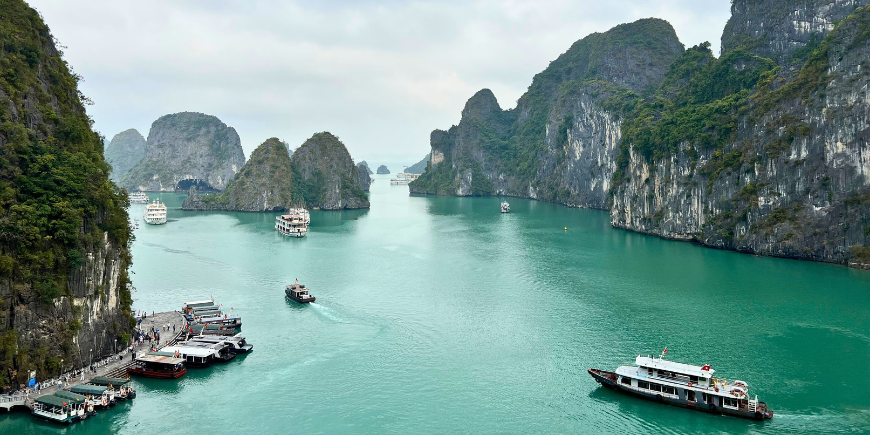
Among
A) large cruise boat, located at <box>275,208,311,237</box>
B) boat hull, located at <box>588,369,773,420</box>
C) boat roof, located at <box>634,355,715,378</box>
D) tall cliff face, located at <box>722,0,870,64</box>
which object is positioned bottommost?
boat hull, located at <box>588,369,773,420</box>

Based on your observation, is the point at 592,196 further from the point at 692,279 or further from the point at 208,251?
the point at 208,251

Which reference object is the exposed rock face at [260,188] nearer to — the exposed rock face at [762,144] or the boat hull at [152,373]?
the exposed rock face at [762,144]

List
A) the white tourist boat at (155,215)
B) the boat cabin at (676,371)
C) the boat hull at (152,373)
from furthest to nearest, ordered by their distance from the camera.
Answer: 1. the white tourist boat at (155,215)
2. the boat hull at (152,373)
3. the boat cabin at (676,371)

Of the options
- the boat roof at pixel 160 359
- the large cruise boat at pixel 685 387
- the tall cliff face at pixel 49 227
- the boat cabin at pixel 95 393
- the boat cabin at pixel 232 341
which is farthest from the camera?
the boat cabin at pixel 232 341

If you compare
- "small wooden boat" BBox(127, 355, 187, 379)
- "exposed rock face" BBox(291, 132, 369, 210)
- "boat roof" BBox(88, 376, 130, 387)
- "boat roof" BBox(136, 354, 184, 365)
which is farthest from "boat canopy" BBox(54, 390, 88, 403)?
"exposed rock face" BBox(291, 132, 369, 210)

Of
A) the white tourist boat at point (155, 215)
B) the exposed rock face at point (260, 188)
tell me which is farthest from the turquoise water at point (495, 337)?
the exposed rock face at point (260, 188)

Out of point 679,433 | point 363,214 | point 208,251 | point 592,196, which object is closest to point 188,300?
point 208,251

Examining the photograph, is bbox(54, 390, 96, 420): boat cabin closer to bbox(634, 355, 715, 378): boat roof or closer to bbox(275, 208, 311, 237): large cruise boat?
bbox(634, 355, 715, 378): boat roof
